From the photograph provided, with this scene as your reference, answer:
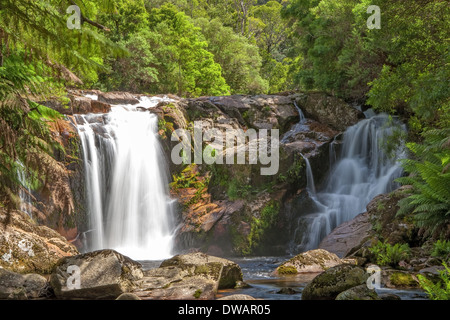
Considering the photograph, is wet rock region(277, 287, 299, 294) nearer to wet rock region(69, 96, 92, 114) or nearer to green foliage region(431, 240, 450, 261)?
green foliage region(431, 240, 450, 261)

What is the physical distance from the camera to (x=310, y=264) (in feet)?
32.1

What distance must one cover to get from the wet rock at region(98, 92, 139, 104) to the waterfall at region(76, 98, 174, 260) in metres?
2.56

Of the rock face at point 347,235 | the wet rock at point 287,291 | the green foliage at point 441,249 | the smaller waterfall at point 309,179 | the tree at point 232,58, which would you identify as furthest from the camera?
the tree at point 232,58

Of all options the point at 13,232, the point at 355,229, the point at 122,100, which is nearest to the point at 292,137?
the point at 355,229

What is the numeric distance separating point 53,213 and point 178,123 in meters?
6.36

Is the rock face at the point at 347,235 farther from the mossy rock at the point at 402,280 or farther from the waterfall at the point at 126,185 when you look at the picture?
the waterfall at the point at 126,185

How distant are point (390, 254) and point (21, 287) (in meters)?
6.93

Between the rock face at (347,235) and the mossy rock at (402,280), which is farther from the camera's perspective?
the rock face at (347,235)

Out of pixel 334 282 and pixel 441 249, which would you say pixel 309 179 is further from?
pixel 334 282

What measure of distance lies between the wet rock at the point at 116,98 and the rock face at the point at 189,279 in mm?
13276

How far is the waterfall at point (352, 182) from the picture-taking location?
1460 cm

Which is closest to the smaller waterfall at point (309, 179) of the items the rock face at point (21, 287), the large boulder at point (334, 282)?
the large boulder at point (334, 282)

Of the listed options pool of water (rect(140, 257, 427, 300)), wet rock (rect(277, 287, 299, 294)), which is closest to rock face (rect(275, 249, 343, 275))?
pool of water (rect(140, 257, 427, 300))
